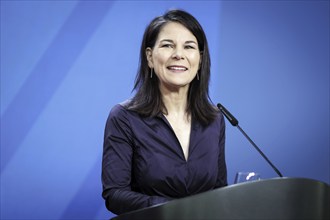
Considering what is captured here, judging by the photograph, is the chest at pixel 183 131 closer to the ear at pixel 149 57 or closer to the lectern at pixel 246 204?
the ear at pixel 149 57

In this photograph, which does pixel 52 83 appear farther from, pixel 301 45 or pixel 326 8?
pixel 326 8

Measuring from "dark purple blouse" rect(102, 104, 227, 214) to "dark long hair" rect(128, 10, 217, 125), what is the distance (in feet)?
0.17

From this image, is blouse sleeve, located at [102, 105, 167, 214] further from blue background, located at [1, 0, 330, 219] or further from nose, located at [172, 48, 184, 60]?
blue background, located at [1, 0, 330, 219]

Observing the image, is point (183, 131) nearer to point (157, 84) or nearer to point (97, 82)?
point (157, 84)

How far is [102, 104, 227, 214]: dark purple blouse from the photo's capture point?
1298mm

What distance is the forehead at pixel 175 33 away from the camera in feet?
4.67

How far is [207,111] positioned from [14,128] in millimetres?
898

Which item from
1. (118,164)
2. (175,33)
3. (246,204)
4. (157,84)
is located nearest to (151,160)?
(118,164)

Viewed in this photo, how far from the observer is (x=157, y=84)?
1.49 metres

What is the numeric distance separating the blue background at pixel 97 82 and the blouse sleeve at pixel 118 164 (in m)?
0.70

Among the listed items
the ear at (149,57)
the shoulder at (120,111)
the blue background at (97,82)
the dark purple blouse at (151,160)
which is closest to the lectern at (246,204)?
the dark purple blouse at (151,160)

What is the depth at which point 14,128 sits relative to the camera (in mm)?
1947

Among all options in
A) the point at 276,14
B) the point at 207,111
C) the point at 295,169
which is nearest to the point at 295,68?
the point at 276,14

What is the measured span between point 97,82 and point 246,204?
62.5 inches
